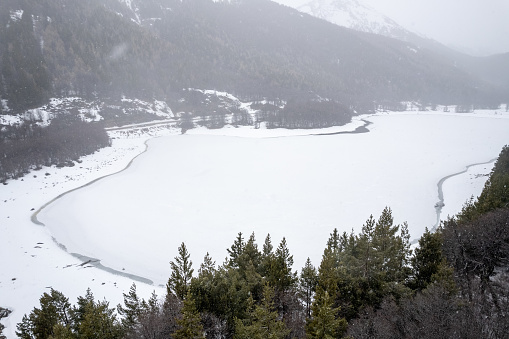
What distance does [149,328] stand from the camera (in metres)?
12.9

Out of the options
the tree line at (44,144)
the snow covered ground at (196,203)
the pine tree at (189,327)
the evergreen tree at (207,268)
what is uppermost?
the tree line at (44,144)

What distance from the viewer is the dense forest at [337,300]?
11836 mm

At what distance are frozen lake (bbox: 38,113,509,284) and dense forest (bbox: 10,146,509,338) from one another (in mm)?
10601

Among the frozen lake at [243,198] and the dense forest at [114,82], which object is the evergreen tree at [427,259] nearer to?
the frozen lake at [243,198]

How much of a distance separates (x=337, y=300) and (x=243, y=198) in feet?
96.0

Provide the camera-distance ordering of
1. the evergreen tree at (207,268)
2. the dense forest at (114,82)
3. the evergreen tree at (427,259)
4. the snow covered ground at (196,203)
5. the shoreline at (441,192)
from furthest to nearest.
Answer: the dense forest at (114,82) → the shoreline at (441,192) → the snow covered ground at (196,203) → the evergreen tree at (427,259) → the evergreen tree at (207,268)

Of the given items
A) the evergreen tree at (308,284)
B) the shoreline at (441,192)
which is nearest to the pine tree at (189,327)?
the evergreen tree at (308,284)

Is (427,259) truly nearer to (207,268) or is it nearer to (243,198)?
(207,268)

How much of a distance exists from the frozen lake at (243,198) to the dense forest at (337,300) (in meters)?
10.6

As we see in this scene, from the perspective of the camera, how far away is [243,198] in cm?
4462

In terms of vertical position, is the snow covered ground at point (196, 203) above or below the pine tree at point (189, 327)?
below

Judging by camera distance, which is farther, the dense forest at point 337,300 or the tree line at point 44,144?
the tree line at point 44,144

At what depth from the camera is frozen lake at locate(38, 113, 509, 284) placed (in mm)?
32000

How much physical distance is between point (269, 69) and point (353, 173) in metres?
150
